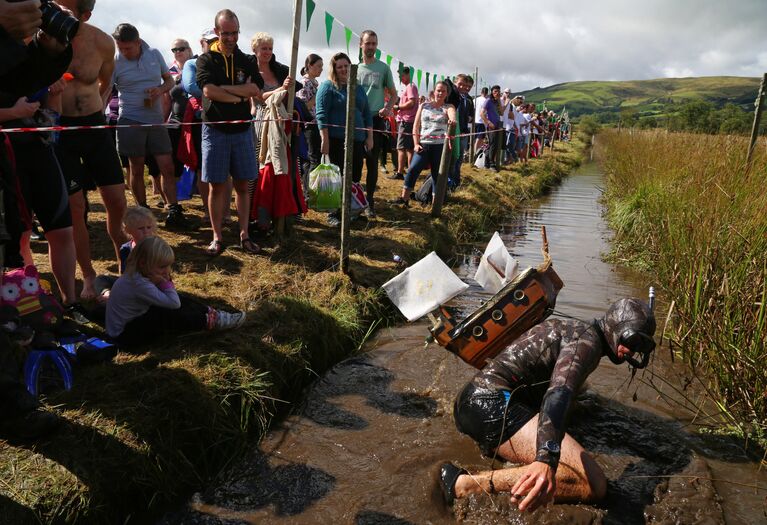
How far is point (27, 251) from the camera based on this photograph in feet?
13.1

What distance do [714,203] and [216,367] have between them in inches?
174

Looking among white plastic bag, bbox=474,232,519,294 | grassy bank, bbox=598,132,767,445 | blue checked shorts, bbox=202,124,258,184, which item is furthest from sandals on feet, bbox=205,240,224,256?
grassy bank, bbox=598,132,767,445

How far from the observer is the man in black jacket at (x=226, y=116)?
502 cm

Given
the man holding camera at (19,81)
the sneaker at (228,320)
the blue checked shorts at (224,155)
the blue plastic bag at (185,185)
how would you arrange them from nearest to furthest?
the man holding camera at (19,81), the sneaker at (228,320), the blue checked shorts at (224,155), the blue plastic bag at (185,185)

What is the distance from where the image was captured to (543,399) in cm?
281

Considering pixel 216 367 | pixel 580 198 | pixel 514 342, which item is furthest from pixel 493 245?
pixel 580 198

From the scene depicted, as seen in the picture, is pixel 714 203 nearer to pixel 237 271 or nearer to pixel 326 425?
pixel 326 425

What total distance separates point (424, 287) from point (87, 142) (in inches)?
111

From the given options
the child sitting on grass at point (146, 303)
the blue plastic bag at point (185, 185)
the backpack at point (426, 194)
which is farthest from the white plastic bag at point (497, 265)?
the backpack at point (426, 194)

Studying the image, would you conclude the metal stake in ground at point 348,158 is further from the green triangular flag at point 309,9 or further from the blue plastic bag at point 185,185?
the blue plastic bag at point 185,185

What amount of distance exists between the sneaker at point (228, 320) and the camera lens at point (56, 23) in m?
1.96

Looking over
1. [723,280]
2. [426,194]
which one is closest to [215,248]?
[723,280]

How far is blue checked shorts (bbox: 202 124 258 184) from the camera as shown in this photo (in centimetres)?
517

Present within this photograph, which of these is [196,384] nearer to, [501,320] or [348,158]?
[501,320]
